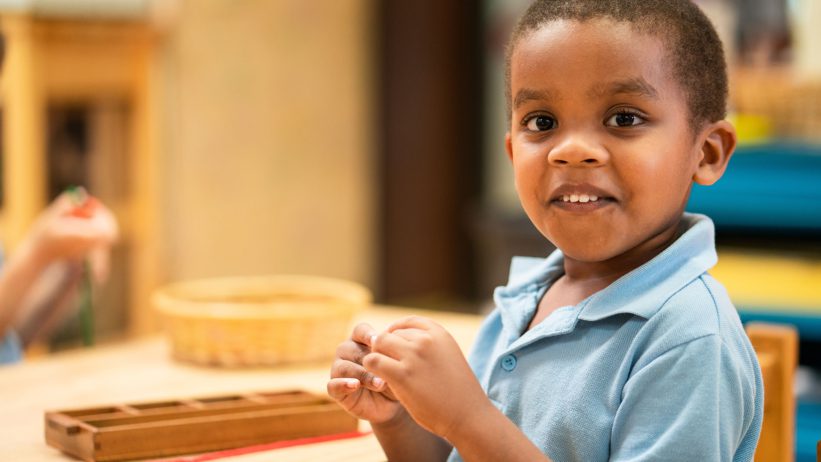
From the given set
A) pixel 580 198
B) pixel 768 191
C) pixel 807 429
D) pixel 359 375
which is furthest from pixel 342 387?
pixel 768 191

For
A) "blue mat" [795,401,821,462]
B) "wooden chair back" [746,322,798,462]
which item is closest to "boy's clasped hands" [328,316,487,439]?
"wooden chair back" [746,322,798,462]

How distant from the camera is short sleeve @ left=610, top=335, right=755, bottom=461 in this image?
816 mm

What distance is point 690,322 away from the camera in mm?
859

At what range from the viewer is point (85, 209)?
1.73 metres

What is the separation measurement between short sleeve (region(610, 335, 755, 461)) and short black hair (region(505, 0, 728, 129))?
217mm

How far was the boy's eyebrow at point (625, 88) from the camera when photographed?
0.89m

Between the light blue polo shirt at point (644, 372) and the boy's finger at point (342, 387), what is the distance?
0.40ft

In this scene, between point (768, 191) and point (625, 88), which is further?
point (768, 191)

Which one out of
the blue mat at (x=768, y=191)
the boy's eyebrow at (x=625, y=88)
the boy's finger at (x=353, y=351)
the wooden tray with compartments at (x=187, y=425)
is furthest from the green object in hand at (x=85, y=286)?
the blue mat at (x=768, y=191)

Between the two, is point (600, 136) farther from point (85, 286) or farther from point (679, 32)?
point (85, 286)

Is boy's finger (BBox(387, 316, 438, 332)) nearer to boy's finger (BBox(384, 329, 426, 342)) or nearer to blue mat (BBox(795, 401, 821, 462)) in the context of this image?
boy's finger (BBox(384, 329, 426, 342))

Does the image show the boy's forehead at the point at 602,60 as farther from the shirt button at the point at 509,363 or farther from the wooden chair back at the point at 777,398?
the wooden chair back at the point at 777,398

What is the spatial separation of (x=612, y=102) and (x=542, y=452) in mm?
Result: 287

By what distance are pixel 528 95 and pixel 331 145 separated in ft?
10.7
